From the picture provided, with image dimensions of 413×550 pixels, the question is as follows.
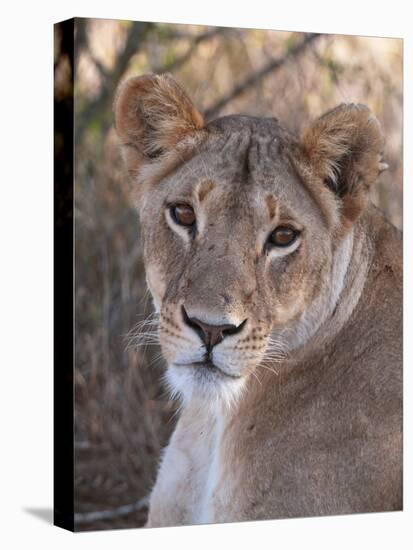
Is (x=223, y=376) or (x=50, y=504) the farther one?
(x=50, y=504)

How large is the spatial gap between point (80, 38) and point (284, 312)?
58.3 inches

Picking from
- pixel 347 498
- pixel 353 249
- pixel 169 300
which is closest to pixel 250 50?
pixel 353 249

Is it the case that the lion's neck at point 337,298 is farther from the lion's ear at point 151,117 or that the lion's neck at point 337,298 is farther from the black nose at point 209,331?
the lion's ear at point 151,117

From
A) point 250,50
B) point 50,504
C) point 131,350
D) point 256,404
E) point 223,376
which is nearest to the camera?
point 223,376

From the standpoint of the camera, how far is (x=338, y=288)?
481 centimetres

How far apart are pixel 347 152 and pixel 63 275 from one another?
1.25 metres

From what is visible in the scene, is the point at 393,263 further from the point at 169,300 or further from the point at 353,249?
the point at 169,300

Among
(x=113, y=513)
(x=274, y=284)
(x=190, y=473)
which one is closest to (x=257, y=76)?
(x=274, y=284)

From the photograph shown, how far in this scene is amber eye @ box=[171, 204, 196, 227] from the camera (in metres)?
4.62

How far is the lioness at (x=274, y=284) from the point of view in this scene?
4594 millimetres

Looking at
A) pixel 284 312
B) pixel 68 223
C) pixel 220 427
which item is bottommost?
pixel 220 427

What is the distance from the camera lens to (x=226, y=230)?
4570mm

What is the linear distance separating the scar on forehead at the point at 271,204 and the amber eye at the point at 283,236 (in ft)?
0.20

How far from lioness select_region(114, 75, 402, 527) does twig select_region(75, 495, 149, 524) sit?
37.6 inches
